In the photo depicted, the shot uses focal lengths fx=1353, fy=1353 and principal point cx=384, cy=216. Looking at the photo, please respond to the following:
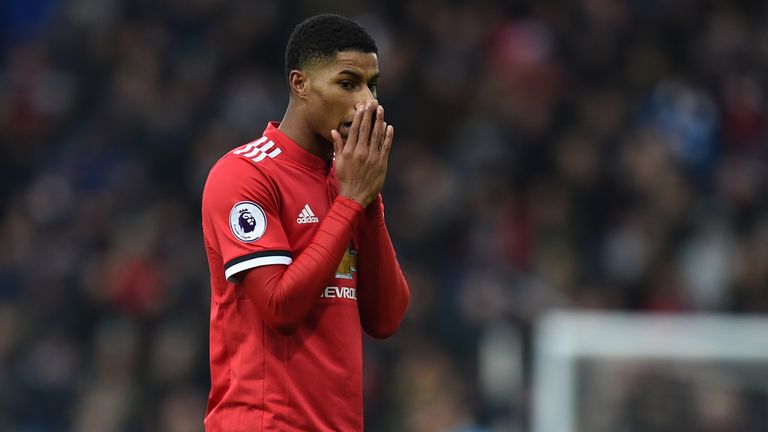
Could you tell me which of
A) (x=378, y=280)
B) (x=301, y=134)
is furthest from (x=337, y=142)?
(x=378, y=280)

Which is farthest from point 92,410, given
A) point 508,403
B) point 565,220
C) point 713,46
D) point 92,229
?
point 713,46

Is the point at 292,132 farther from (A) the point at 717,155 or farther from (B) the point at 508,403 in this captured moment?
(A) the point at 717,155

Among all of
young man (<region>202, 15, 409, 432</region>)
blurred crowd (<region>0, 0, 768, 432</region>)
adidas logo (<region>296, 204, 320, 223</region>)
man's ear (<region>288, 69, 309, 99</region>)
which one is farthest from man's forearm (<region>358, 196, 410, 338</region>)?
blurred crowd (<region>0, 0, 768, 432</region>)

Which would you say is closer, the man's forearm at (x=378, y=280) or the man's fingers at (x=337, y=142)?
the man's fingers at (x=337, y=142)

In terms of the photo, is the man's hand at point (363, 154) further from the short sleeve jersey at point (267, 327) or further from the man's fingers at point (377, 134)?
the short sleeve jersey at point (267, 327)

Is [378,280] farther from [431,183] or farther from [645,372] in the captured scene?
[431,183]

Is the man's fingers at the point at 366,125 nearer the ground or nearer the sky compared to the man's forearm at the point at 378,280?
nearer the sky

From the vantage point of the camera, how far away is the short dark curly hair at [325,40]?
3330 millimetres

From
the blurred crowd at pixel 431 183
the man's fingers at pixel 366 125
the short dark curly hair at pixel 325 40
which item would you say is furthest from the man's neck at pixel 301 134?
the blurred crowd at pixel 431 183

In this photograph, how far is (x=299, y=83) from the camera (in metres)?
3.39

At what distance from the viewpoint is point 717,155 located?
33.6ft

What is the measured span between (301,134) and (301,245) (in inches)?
12.3

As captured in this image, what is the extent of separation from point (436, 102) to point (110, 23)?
11.2ft

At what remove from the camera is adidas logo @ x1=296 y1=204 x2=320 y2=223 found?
332cm
